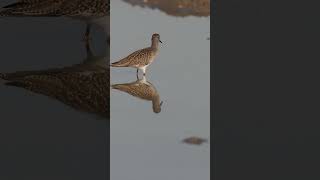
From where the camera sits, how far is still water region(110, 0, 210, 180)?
7.82 feet

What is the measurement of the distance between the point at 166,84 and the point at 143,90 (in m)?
0.10

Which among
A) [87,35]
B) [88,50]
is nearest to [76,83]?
[88,50]

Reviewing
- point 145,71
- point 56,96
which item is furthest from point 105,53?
point 145,71

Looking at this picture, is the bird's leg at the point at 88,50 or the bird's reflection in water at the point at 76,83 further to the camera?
the bird's leg at the point at 88,50

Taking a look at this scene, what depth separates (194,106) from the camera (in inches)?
95.4

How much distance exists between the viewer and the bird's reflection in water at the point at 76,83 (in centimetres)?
286

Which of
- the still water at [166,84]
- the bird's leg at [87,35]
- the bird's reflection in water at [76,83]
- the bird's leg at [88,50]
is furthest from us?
the bird's leg at [87,35]

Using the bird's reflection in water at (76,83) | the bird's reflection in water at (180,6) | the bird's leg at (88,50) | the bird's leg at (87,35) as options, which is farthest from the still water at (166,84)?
the bird's leg at (87,35)

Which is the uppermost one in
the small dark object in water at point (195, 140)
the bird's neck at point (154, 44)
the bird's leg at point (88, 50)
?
the bird's leg at point (88, 50)

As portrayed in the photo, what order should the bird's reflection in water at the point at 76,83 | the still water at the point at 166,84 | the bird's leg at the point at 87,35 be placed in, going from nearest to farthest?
the still water at the point at 166,84 → the bird's reflection in water at the point at 76,83 → the bird's leg at the point at 87,35

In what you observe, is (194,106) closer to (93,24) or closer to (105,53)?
(105,53)

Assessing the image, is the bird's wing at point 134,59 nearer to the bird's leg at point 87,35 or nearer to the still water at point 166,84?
the still water at point 166,84

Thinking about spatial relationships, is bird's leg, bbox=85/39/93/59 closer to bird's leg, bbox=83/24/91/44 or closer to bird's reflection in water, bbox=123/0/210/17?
bird's leg, bbox=83/24/91/44

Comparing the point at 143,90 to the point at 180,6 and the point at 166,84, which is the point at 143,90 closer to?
the point at 166,84
